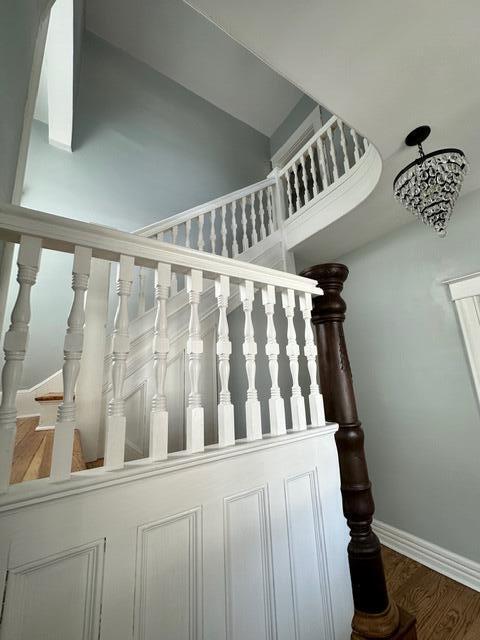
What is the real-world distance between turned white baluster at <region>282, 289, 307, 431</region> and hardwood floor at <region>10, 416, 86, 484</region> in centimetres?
75

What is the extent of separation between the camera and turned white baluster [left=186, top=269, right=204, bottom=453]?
29.0 inches

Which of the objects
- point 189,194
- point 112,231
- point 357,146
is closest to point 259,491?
point 112,231

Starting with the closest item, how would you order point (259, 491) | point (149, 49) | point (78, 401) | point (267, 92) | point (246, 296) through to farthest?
point (259, 491) < point (246, 296) < point (78, 401) < point (149, 49) < point (267, 92)

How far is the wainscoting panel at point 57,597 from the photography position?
48cm

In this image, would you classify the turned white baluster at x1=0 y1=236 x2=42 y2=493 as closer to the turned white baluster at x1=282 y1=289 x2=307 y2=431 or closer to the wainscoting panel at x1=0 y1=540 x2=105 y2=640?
the wainscoting panel at x1=0 y1=540 x2=105 y2=640

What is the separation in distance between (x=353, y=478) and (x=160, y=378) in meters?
0.83

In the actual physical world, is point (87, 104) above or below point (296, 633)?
above

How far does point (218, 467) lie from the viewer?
745 millimetres

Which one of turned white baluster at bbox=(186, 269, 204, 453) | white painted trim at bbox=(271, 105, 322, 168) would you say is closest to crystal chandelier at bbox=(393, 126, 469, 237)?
turned white baluster at bbox=(186, 269, 204, 453)

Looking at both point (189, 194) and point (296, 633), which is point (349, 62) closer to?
point (296, 633)

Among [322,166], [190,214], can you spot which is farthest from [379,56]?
[190,214]

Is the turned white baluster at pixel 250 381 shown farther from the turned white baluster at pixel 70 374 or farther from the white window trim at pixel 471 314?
the white window trim at pixel 471 314

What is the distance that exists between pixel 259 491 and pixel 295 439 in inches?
7.9

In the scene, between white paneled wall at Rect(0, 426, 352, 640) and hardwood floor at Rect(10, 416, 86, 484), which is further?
hardwood floor at Rect(10, 416, 86, 484)
